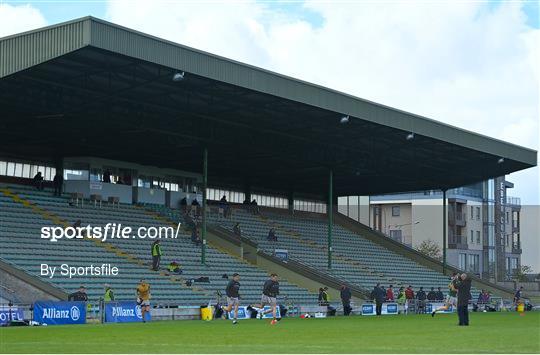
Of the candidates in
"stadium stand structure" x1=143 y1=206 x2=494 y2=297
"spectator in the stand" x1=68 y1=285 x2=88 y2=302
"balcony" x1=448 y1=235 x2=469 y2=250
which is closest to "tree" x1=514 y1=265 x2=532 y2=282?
"balcony" x1=448 y1=235 x2=469 y2=250

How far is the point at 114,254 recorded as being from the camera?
45.2 m

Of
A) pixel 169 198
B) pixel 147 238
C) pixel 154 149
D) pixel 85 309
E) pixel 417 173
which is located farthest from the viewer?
pixel 417 173

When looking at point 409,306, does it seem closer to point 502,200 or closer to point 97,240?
point 97,240

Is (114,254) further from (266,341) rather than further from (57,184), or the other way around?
(266,341)

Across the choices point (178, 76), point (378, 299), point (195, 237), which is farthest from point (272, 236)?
point (178, 76)

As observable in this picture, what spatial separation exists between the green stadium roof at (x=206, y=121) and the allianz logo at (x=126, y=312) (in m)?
8.32

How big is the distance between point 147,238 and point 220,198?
17.8m

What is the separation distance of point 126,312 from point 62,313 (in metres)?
2.59

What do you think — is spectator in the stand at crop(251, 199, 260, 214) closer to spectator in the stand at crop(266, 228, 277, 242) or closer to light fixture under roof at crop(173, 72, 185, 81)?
spectator in the stand at crop(266, 228, 277, 242)

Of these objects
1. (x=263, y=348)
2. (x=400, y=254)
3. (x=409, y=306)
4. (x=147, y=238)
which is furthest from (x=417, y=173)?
(x=263, y=348)

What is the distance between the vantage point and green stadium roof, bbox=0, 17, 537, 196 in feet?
111

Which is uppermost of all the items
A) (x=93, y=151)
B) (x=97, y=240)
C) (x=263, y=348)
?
(x=93, y=151)

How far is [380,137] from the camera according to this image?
51875 mm

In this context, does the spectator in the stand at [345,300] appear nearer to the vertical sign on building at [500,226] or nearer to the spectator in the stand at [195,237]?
the spectator in the stand at [195,237]
